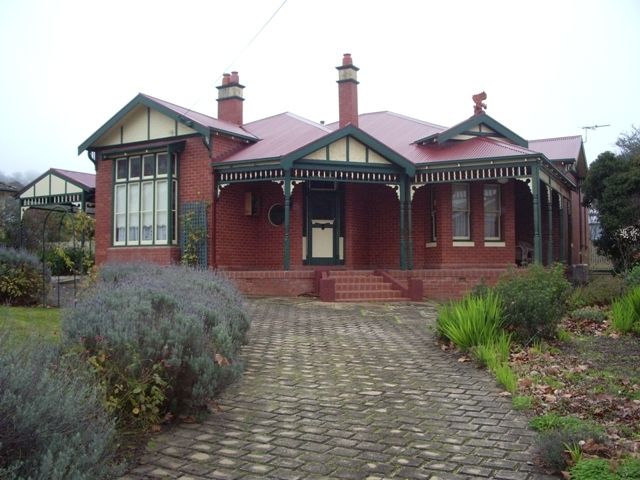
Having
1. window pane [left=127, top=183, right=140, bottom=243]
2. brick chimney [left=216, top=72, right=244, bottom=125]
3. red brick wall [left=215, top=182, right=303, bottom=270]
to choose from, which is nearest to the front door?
red brick wall [left=215, top=182, right=303, bottom=270]

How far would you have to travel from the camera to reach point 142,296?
582cm

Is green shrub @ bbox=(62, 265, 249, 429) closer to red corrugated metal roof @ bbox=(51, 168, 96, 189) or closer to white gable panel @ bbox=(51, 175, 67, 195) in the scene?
red corrugated metal roof @ bbox=(51, 168, 96, 189)

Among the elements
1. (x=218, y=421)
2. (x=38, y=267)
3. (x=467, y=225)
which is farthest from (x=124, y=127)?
(x=218, y=421)

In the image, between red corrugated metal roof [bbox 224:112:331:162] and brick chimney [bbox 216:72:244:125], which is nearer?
red corrugated metal roof [bbox 224:112:331:162]

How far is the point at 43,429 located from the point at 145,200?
15.0m

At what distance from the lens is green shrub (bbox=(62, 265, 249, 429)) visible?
15.1 ft

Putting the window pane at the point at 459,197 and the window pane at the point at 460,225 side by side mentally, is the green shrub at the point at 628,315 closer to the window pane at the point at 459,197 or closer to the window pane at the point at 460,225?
the window pane at the point at 460,225

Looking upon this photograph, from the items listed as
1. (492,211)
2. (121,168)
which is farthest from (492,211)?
(121,168)

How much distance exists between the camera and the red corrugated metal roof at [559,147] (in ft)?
69.4

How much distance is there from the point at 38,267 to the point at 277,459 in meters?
9.87

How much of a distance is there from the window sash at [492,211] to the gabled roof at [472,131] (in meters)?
1.76

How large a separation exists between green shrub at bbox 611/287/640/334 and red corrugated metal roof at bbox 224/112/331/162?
8796mm

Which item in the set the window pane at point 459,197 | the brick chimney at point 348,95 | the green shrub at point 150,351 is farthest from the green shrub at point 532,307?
the brick chimney at point 348,95

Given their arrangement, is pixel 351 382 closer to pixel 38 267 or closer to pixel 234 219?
pixel 38 267
